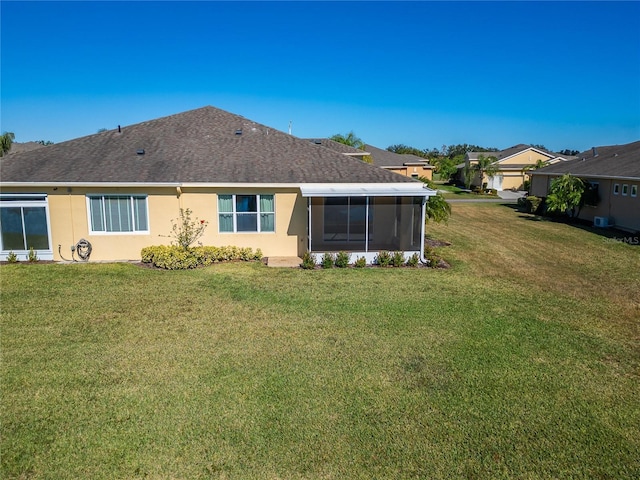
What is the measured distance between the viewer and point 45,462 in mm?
5539

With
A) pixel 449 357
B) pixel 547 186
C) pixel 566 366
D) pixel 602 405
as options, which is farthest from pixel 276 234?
pixel 547 186

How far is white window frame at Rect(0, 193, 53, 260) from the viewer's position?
16031 millimetres

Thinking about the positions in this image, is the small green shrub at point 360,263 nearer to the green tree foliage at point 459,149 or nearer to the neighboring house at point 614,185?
the neighboring house at point 614,185

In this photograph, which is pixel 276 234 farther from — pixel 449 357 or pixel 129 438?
pixel 129 438

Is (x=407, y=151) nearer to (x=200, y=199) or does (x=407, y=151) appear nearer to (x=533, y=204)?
(x=533, y=204)

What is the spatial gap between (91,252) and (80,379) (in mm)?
10153

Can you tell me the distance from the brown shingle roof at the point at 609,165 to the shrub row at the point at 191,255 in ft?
66.0

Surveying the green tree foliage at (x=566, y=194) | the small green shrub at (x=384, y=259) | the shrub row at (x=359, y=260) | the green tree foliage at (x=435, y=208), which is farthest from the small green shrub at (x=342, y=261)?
the green tree foliage at (x=566, y=194)

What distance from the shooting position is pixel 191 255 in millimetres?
16000

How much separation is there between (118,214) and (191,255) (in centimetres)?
326

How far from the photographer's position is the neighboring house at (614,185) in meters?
23.9

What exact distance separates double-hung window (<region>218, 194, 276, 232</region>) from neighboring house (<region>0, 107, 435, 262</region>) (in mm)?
38

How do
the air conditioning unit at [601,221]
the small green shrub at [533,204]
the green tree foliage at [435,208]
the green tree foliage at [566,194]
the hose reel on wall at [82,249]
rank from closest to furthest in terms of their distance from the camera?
the hose reel on wall at [82,249] < the green tree foliage at [435,208] < the air conditioning unit at [601,221] < the green tree foliage at [566,194] < the small green shrub at [533,204]

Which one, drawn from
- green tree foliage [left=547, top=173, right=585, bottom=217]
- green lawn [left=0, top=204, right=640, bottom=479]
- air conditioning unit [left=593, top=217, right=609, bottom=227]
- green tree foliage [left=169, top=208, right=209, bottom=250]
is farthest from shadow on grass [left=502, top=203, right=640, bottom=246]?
green tree foliage [left=169, top=208, right=209, bottom=250]
